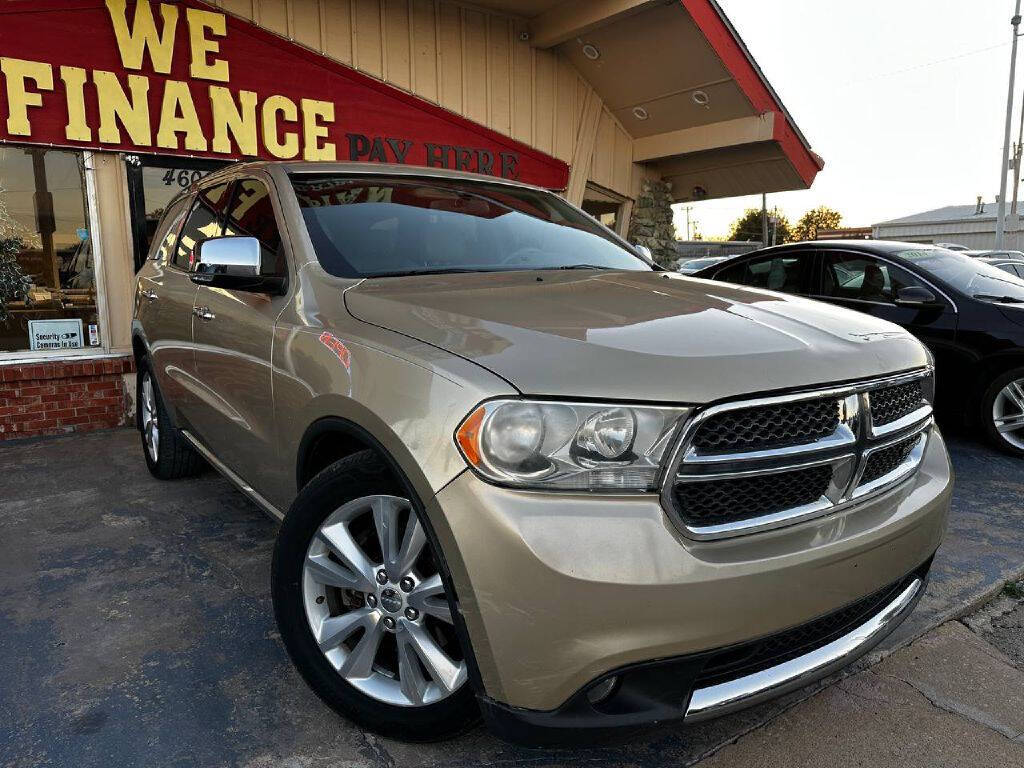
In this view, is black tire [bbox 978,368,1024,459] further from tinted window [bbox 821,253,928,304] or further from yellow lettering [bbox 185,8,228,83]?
yellow lettering [bbox 185,8,228,83]

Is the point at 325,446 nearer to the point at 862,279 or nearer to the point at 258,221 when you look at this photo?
the point at 258,221

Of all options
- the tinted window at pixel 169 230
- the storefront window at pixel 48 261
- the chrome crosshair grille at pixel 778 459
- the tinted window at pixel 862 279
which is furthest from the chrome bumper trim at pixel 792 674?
the storefront window at pixel 48 261

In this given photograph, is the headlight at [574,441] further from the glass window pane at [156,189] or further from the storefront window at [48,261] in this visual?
the storefront window at [48,261]

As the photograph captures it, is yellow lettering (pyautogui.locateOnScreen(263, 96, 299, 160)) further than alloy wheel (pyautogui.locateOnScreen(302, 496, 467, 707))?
Yes

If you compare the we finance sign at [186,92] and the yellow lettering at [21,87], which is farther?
the we finance sign at [186,92]

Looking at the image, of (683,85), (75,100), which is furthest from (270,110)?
(683,85)

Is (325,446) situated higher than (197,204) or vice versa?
(197,204)

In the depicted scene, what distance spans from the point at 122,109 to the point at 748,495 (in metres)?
5.78

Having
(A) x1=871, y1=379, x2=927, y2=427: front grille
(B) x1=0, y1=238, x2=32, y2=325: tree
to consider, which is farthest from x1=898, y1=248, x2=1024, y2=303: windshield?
(B) x1=0, y1=238, x2=32, y2=325: tree

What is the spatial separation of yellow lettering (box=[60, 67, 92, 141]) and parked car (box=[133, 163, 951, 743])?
3814 millimetres

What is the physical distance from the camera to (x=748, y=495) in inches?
68.5

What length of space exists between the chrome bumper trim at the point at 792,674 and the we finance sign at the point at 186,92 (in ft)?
19.3

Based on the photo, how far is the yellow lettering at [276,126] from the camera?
6.44 metres

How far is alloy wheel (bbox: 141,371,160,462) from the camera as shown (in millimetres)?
4477
